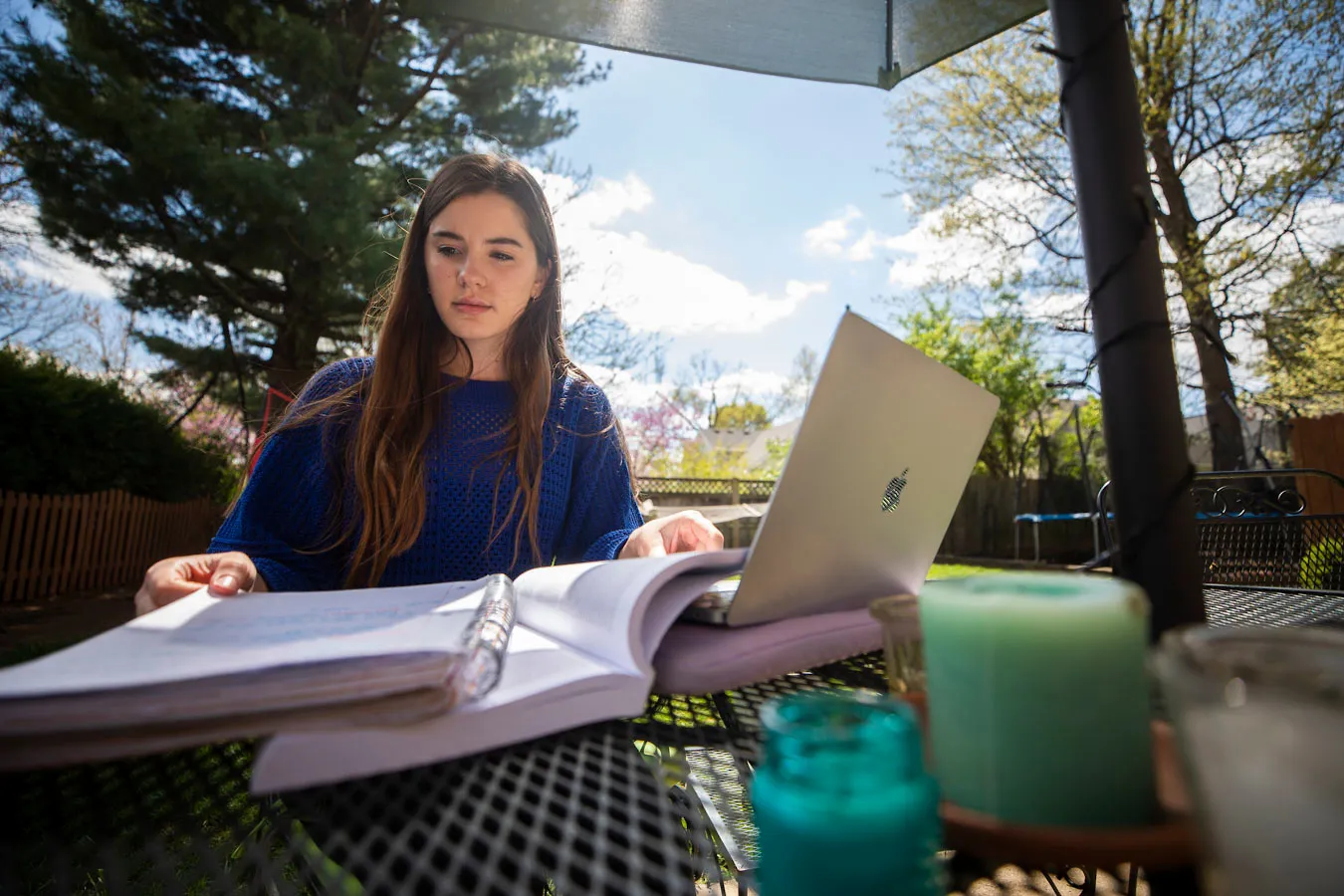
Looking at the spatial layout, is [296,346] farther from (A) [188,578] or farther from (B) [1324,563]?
(B) [1324,563]

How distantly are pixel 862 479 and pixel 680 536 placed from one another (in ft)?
1.52

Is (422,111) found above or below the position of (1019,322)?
above

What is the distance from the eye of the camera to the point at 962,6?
1.52 metres

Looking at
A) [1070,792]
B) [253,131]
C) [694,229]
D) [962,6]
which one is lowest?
[1070,792]

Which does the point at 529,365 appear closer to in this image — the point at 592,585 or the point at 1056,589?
the point at 592,585

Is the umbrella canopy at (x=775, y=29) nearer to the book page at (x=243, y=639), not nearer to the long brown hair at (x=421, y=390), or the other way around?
the long brown hair at (x=421, y=390)

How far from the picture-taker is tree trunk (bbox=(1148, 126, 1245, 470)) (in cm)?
767

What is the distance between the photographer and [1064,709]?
321 millimetres

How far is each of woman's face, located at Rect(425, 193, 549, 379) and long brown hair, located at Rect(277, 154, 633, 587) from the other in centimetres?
Answer: 8

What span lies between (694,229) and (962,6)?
26213 mm

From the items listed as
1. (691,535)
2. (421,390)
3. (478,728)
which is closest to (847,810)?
(478,728)

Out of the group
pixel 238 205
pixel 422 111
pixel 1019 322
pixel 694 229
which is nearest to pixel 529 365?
pixel 238 205

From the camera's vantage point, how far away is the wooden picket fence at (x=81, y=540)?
223 inches

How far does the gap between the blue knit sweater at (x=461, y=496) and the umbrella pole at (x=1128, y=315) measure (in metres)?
0.99
